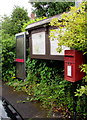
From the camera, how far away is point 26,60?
5383 mm

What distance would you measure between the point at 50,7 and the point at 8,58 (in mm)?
6444

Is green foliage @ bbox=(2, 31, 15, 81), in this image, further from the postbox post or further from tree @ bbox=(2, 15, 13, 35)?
the postbox post

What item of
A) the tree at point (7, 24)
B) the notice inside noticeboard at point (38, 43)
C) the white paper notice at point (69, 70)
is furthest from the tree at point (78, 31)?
the tree at point (7, 24)

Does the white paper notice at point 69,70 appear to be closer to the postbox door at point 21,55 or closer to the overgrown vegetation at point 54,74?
the overgrown vegetation at point 54,74

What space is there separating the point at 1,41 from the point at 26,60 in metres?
1.72

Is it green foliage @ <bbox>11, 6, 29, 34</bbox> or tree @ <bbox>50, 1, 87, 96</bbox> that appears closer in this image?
tree @ <bbox>50, 1, 87, 96</bbox>

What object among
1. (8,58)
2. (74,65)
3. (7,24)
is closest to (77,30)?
(74,65)

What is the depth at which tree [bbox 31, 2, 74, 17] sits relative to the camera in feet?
33.3

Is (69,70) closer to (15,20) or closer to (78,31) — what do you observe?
(78,31)

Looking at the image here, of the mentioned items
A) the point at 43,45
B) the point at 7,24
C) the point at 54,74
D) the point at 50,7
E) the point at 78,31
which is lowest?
the point at 54,74

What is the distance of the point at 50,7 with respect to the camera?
10.5 metres

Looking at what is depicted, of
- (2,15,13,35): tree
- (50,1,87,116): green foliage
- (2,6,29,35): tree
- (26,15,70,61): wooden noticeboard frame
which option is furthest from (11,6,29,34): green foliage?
(50,1,87,116): green foliage

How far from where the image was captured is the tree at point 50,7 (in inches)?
399

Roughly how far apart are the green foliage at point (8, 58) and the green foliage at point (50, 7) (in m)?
5.42
